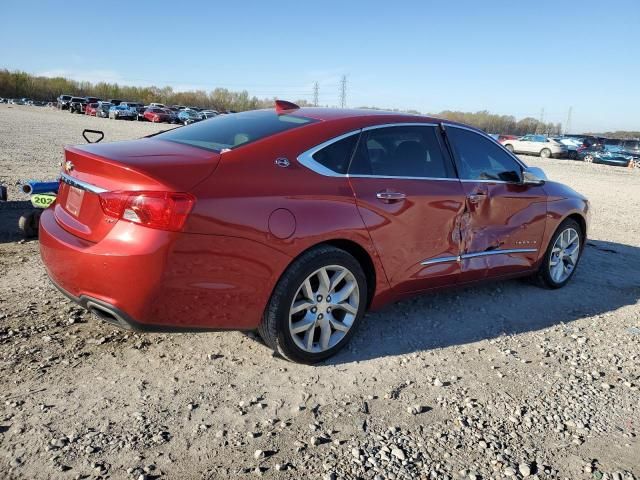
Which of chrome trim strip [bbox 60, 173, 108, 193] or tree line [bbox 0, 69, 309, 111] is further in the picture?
tree line [bbox 0, 69, 309, 111]

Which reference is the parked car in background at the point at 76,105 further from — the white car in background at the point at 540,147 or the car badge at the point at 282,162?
the car badge at the point at 282,162

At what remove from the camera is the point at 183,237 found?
2.92 meters

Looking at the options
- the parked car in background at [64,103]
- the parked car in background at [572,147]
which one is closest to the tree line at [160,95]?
the parked car in background at [64,103]

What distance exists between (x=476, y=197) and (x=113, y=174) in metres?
2.83

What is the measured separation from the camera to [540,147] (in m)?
35.8

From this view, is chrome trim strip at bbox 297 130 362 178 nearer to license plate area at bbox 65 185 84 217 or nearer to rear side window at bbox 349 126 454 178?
rear side window at bbox 349 126 454 178

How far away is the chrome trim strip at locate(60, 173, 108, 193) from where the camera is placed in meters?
3.11

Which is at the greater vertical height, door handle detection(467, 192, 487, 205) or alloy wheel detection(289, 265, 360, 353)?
door handle detection(467, 192, 487, 205)

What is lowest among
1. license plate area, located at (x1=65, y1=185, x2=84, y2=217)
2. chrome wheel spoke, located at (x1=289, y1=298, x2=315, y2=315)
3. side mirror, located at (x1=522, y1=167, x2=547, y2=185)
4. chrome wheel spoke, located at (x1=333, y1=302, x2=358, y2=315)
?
chrome wheel spoke, located at (x1=333, y1=302, x2=358, y2=315)

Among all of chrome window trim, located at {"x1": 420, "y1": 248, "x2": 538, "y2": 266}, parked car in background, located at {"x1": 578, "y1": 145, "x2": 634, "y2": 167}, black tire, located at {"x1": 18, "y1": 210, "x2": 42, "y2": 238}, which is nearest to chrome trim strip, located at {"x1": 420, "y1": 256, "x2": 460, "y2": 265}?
chrome window trim, located at {"x1": 420, "y1": 248, "x2": 538, "y2": 266}

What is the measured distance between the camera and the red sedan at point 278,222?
295cm

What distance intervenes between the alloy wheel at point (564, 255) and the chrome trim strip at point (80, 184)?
433cm

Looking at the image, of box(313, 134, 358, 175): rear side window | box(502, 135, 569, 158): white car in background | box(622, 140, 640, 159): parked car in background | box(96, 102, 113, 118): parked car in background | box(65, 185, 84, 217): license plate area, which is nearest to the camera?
box(65, 185, 84, 217): license plate area

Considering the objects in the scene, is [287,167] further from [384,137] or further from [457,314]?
[457,314]
